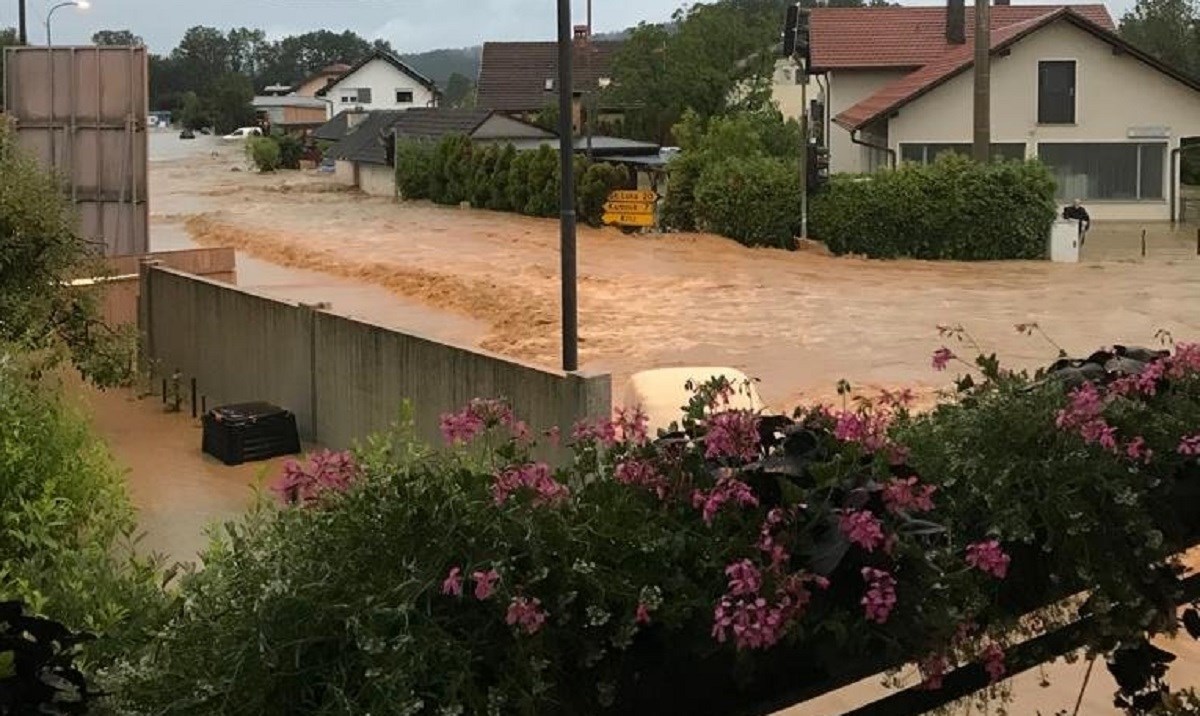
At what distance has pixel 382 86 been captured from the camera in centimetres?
11225

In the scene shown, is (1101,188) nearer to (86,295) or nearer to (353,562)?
(86,295)

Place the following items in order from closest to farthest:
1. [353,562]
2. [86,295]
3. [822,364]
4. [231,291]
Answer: [353,562] → [86,295] → [231,291] → [822,364]

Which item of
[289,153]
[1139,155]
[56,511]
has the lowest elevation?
[56,511]

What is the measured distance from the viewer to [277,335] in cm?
1977

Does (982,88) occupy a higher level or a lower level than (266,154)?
lower

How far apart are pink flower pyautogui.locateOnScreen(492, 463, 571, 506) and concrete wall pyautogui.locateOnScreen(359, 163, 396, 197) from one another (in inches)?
2265

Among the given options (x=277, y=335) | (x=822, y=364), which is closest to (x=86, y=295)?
(x=277, y=335)

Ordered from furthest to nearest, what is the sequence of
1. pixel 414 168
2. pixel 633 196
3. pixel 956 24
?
pixel 414 168
pixel 956 24
pixel 633 196

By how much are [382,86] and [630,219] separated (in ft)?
246

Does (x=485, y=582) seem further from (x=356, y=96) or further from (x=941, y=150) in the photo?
(x=356, y=96)

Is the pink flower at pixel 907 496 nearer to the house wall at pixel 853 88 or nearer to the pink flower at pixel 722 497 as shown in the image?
the pink flower at pixel 722 497

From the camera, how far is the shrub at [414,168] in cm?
5550

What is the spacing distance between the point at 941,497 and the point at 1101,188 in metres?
44.0

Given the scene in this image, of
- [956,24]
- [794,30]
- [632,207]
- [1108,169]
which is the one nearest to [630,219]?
[632,207]
